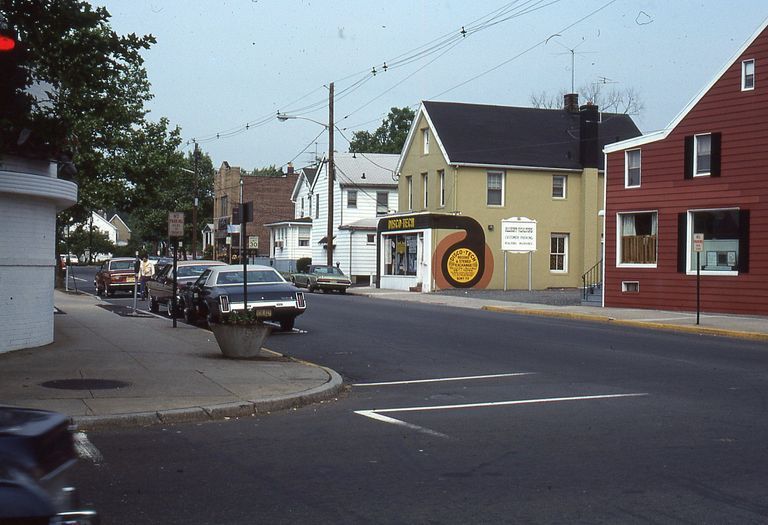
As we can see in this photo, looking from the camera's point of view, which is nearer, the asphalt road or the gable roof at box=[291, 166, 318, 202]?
Result: the asphalt road

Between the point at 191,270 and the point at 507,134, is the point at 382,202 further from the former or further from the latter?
the point at 191,270

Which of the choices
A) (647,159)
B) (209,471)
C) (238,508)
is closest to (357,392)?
(209,471)

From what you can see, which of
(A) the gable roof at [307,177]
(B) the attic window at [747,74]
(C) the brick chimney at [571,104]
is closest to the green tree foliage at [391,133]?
(A) the gable roof at [307,177]

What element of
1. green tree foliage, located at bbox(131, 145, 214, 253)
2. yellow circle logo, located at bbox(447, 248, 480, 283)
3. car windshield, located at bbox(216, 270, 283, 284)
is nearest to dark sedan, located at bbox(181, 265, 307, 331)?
car windshield, located at bbox(216, 270, 283, 284)

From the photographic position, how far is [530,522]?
6074 millimetres

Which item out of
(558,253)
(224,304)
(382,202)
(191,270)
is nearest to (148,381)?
(224,304)

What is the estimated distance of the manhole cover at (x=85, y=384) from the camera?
11.7 meters

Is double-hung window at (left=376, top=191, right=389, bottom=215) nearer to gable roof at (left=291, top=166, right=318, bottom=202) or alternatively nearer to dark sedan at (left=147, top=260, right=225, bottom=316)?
gable roof at (left=291, top=166, right=318, bottom=202)

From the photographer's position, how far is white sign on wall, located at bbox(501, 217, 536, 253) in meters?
45.5

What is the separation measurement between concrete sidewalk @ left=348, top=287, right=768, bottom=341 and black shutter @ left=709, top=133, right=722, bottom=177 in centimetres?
464

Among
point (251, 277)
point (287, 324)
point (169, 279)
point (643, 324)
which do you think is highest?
point (251, 277)

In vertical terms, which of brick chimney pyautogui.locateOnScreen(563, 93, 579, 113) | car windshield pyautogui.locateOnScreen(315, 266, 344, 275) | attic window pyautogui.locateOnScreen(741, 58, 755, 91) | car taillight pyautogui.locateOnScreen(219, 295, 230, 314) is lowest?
car taillight pyautogui.locateOnScreen(219, 295, 230, 314)

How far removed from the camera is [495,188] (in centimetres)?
4925

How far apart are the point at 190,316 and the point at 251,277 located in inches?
101
